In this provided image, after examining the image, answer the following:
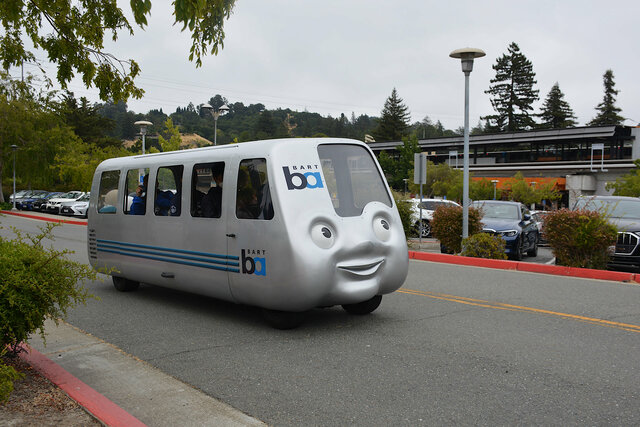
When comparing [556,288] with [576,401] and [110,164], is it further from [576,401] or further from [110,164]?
[110,164]

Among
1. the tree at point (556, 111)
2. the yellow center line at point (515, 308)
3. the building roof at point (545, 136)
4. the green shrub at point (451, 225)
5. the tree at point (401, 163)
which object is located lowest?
the yellow center line at point (515, 308)

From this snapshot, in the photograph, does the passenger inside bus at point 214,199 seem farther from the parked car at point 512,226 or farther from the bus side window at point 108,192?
the parked car at point 512,226

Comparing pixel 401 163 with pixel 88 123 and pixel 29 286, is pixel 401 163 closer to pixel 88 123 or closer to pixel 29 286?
pixel 88 123

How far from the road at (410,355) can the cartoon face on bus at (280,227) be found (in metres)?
0.48

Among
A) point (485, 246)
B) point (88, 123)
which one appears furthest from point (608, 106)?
point (485, 246)

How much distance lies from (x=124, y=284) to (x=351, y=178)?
474 centimetres

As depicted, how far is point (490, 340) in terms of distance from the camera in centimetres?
637

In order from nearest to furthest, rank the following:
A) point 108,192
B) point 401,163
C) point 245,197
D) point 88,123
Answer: point 245,197, point 108,192, point 401,163, point 88,123

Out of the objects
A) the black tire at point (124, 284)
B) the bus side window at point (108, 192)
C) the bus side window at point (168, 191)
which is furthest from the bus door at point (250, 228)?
the black tire at point (124, 284)

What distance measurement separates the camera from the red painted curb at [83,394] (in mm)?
4066

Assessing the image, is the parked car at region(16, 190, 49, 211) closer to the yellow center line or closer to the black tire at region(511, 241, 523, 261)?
the black tire at region(511, 241, 523, 261)

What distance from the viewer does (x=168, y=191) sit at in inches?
322

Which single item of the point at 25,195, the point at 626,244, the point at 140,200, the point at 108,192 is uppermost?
the point at 108,192

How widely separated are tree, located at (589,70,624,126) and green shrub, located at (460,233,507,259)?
103 meters
